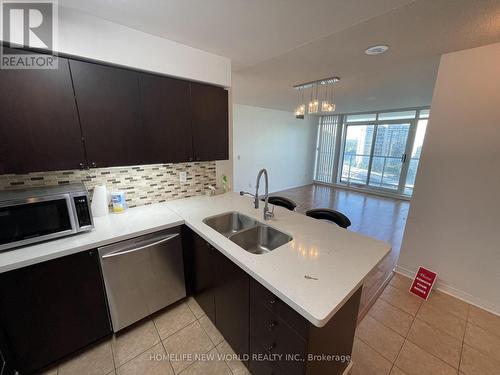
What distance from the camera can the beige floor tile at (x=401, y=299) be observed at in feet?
6.32

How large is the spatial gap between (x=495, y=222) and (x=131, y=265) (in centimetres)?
313

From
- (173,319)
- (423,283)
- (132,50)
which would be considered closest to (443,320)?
(423,283)

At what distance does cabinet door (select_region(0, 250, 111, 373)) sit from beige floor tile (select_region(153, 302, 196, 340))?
438 mm

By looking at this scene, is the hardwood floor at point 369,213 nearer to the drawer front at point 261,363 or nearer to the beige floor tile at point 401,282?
the beige floor tile at point 401,282

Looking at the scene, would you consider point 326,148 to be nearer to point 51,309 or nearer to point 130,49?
point 130,49

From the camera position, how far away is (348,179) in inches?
264

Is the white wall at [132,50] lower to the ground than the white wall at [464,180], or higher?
higher

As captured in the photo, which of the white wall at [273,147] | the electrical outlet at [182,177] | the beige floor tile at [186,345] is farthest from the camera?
the white wall at [273,147]

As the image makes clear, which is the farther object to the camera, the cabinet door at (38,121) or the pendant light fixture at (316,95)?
the pendant light fixture at (316,95)

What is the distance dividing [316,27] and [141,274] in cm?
229

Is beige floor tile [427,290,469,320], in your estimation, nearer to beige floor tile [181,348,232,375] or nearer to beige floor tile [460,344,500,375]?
beige floor tile [460,344,500,375]

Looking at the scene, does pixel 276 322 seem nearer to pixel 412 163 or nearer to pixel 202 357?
pixel 202 357

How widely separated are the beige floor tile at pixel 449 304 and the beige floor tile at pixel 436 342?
1.19 feet

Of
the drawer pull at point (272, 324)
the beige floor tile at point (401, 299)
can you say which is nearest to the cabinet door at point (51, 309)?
the drawer pull at point (272, 324)
